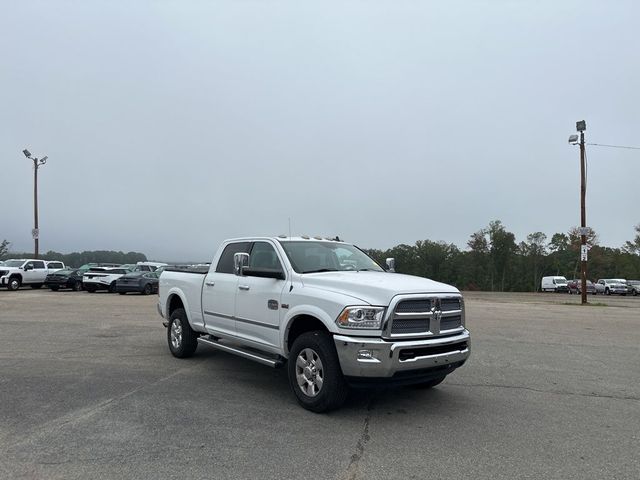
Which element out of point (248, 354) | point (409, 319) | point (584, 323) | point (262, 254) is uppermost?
point (262, 254)

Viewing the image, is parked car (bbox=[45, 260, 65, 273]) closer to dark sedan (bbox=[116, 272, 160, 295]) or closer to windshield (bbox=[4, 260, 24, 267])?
windshield (bbox=[4, 260, 24, 267])

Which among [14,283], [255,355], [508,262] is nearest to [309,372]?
[255,355]

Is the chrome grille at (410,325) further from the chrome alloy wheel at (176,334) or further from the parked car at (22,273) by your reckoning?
the parked car at (22,273)

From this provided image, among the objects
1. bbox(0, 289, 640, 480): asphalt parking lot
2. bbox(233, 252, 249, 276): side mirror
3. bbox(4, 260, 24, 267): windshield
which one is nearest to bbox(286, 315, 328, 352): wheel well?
bbox(0, 289, 640, 480): asphalt parking lot

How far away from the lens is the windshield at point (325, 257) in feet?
21.2

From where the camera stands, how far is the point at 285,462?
13.7 ft

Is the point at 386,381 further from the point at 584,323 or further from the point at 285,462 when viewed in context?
the point at 584,323

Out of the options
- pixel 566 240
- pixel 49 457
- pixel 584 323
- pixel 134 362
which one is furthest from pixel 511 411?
pixel 566 240

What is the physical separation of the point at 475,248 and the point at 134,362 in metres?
92.4

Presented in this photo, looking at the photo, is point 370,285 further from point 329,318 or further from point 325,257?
point 325,257

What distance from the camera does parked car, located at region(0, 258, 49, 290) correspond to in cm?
2747

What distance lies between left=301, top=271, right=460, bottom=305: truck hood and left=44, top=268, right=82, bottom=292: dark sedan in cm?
2701

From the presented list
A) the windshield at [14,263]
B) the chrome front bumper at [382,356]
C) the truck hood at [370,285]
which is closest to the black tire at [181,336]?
the truck hood at [370,285]

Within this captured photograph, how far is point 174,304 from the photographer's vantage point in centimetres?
896
